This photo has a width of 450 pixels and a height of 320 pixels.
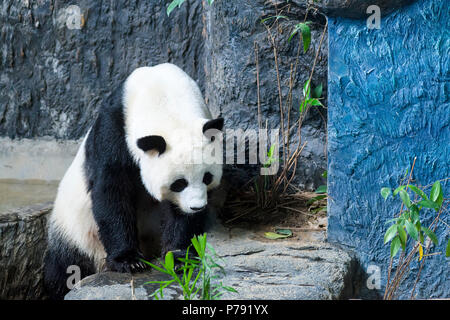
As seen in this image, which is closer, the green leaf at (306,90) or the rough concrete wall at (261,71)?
the green leaf at (306,90)

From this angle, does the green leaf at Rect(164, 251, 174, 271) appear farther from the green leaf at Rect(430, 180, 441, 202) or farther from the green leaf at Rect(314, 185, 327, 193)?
the green leaf at Rect(314, 185, 327, 193)

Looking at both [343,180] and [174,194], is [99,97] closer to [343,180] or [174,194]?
[174,194]

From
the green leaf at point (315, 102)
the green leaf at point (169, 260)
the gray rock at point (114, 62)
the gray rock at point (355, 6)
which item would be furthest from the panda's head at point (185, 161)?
the gray rock at point (114, 62)

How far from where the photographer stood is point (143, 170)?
3836mm

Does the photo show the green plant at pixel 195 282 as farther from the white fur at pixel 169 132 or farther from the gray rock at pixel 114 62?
the gray rock at pixel 114 62

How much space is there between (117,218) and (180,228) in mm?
435

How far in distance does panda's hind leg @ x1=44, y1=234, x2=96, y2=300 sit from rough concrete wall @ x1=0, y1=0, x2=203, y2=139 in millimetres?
1706

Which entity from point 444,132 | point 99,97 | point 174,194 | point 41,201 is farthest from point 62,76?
point 444,132

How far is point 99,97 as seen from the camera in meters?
5.94

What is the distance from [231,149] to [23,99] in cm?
234

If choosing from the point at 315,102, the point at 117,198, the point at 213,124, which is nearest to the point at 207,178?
the point at 213,124

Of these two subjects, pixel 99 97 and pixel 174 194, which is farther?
pixel 99 97

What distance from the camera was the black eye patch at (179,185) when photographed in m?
3.72

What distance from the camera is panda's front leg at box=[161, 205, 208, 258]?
4102 mm
